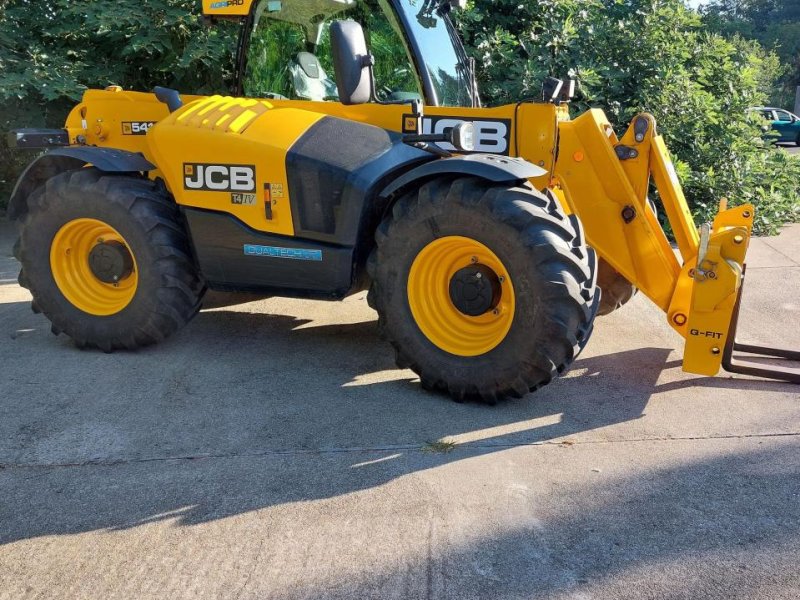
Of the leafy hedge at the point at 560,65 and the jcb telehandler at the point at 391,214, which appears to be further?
the leafy hedge at the point at 560,65

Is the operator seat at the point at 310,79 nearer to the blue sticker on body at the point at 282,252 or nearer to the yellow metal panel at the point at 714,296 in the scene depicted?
the blue sticker on body at the point at 282,252

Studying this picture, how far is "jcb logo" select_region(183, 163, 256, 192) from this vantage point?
15.8ft

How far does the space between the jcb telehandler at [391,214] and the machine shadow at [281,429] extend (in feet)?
0.87

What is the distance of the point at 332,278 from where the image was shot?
4758 mm

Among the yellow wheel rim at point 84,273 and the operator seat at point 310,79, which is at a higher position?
the operator seat at point 310,79

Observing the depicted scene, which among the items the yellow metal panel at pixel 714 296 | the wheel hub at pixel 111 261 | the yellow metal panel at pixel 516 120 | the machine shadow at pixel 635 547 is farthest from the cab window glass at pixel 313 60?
the machine shadow at pixel 635 547

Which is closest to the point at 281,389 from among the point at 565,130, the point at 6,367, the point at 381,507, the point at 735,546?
the point at 381,507

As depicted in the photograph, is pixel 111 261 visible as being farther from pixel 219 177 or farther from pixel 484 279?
pixel 484 279

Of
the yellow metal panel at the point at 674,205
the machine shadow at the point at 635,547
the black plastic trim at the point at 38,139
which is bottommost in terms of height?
the machine shadow at the point at 635,547

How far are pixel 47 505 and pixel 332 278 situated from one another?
1.95 m

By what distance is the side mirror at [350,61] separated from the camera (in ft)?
13.8

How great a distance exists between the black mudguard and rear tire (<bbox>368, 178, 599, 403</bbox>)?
71.0 inches

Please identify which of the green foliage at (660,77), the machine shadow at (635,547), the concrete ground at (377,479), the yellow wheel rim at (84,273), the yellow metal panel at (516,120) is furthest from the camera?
the green foliage at (660,77)

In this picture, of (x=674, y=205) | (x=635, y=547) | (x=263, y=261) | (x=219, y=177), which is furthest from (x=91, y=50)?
(x=635, y=547)
